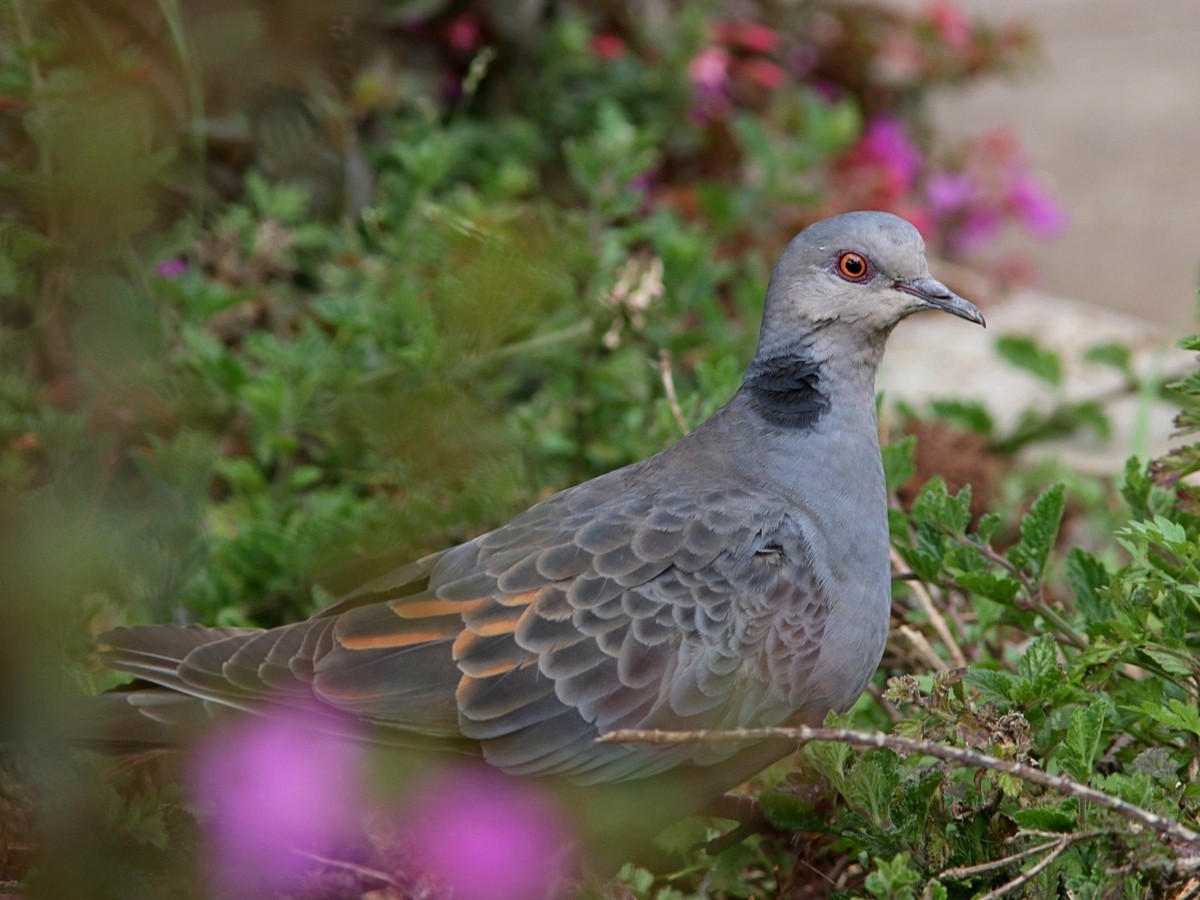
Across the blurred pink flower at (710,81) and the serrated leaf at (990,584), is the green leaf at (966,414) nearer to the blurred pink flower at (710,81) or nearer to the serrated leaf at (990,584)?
the blurred pink flower at (710,81)

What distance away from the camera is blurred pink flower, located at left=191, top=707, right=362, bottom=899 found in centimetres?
204

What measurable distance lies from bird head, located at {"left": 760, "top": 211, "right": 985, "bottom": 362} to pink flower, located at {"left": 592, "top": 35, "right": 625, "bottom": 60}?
2645 millimetres

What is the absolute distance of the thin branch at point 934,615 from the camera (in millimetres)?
2748

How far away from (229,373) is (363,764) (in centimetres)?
152

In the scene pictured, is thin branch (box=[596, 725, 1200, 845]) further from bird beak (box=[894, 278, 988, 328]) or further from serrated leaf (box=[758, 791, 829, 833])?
bird beak (box=[894, 278, 988, 328])

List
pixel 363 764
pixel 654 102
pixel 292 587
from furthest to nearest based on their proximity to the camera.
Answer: pixel 654 102
pixel 292 587
pixel 363 764

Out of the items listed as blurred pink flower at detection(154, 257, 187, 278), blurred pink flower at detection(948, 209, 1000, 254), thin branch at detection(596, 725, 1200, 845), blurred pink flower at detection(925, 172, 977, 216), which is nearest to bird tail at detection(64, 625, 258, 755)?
thin branch at detection(596, 725, 1200, 845)

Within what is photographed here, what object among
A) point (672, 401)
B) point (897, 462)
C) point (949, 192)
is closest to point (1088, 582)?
point (897, 462)

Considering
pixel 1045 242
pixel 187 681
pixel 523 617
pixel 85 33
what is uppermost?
pixel 85 33

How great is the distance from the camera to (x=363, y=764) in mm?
2291

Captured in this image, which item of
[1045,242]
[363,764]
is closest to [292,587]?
[363,764]

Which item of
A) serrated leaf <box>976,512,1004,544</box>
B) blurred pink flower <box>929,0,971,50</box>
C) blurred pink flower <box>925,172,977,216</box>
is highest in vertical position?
blurred pink flower <box>929,0,971,50</box>

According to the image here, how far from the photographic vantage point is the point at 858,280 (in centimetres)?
261

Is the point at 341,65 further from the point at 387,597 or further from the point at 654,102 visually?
the point at 654,102
